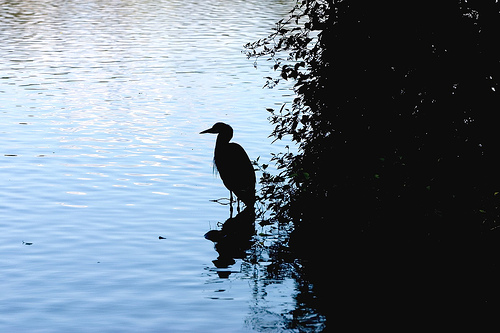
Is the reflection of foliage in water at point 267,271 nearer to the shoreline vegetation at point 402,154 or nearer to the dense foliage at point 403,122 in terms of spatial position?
the shoreline vegetation at point 402,154

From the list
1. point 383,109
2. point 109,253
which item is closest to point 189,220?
point 109,253

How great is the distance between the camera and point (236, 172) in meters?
13.6

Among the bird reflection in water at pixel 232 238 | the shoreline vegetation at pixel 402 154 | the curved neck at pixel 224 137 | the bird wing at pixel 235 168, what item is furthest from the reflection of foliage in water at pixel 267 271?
the curved neck at pixel 224 137

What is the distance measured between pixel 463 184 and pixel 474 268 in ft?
3.11

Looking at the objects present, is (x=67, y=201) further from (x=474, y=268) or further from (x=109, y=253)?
(x=474, y=268)

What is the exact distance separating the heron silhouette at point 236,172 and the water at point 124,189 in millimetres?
431

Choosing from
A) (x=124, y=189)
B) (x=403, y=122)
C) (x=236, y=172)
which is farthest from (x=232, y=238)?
(x=403, y=122)

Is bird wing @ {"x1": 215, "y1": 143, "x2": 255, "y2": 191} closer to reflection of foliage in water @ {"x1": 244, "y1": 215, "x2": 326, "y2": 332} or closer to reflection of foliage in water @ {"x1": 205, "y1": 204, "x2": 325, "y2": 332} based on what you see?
reflection of foliage in water @ {"x1": 205, "y1": 204, "x2": 325, "y2": 332}

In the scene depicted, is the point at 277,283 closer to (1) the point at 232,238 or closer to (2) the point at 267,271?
(2) the point at 267,271

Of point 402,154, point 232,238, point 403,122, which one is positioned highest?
point 403,122

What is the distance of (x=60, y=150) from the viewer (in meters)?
16.9

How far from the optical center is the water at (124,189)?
9344mm

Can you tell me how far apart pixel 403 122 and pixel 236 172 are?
4.95 metres

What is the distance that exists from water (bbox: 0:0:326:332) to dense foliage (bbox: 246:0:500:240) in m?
1.33
